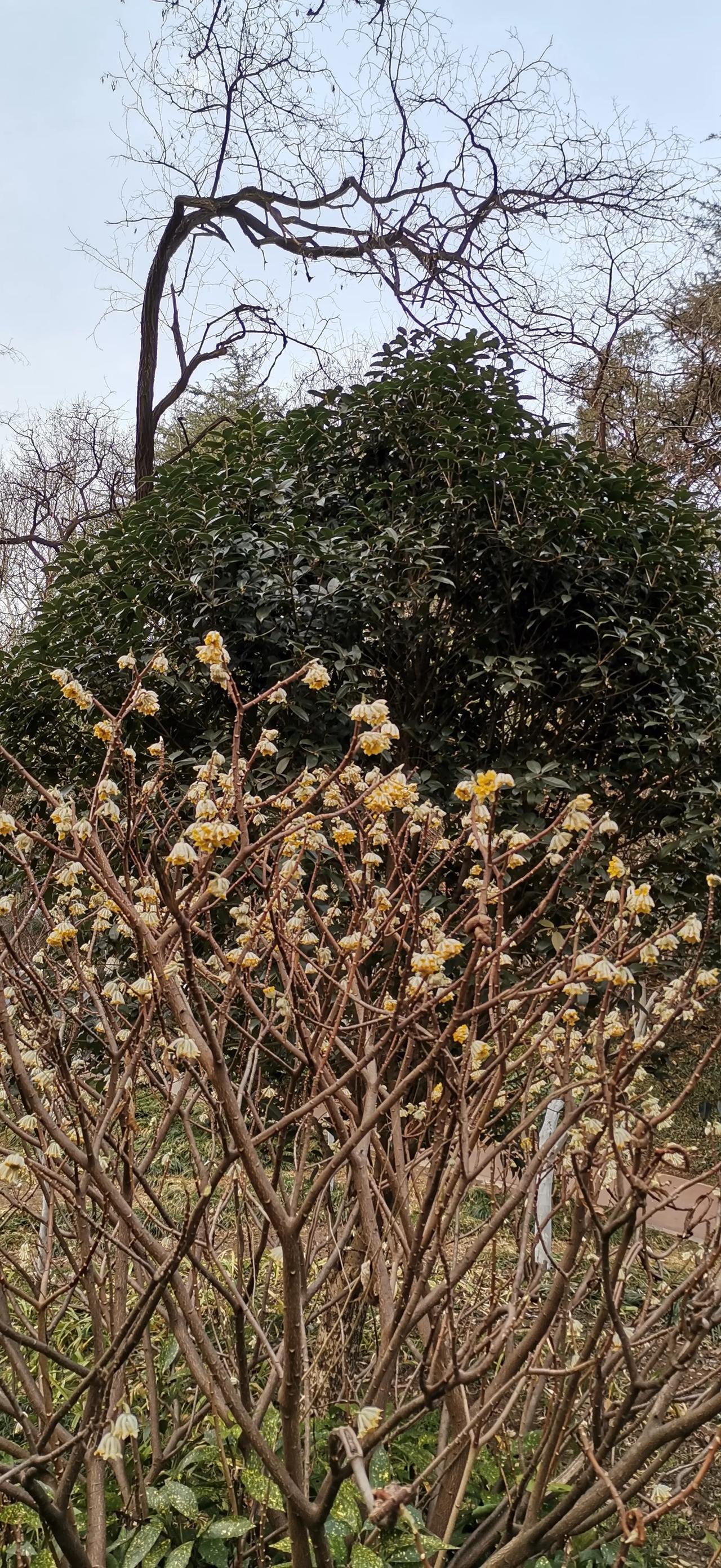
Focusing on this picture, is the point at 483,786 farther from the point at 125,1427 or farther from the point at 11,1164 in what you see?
the point at 125,1427

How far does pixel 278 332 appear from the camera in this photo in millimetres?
5969

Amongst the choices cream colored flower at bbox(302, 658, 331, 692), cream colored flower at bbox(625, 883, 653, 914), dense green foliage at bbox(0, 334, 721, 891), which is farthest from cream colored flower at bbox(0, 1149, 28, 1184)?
dense green foliage at bbox(0, 334, 721, 891)

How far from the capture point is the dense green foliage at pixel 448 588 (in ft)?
9.49

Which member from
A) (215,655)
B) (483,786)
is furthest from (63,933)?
(483,786)

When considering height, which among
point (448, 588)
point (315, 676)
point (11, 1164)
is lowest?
point (11, 1164)

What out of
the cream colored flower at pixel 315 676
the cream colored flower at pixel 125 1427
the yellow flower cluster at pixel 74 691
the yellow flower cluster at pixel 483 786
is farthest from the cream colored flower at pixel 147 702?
the cream colored flower at pixel 125 1427

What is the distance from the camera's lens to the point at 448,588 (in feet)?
9.95

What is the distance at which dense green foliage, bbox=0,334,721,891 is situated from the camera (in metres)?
2.89

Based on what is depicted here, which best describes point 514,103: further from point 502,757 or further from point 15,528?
point 15,528

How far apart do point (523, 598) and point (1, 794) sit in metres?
2.17

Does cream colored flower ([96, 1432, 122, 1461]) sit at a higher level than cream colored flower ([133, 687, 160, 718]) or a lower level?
→ lower

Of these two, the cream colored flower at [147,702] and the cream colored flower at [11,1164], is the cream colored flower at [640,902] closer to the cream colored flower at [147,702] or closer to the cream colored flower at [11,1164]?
the cream colored flower at [147,702]

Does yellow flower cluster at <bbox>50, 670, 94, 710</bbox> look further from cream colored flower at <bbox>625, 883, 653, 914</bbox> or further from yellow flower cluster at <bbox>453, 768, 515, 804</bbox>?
cream colored flower at <bbox>625, 883, 653, 914</bbox>

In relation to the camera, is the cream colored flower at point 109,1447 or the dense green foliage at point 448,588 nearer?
the cream colored flower at point 109,1447
